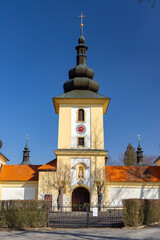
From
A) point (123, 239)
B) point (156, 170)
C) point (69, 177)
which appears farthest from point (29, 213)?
point (156, 170)

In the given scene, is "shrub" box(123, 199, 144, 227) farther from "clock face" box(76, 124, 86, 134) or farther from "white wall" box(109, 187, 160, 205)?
"clock face" box(76, 124, 86, 134)

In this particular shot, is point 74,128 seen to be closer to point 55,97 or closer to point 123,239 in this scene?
point 55,97

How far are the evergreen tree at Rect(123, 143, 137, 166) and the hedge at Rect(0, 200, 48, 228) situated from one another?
48.9 m

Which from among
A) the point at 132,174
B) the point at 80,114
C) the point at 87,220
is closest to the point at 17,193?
the point at 80,114

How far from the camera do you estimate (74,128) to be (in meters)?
28.5

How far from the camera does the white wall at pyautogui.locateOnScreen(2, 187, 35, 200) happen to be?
1144 inches

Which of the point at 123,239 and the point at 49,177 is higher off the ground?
the point at 49,177

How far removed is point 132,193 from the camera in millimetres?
28422

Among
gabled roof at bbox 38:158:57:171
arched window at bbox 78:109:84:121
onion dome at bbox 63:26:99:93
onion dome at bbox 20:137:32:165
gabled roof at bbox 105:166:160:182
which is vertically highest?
onion dome at bbox 63:26:99:93

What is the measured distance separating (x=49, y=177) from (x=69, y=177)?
6.66ft

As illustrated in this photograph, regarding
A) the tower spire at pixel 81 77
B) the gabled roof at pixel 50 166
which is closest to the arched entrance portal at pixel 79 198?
the gabled roof at pixel 50 166

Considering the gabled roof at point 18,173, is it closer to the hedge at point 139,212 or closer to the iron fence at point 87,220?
the iron fence at point 87,220

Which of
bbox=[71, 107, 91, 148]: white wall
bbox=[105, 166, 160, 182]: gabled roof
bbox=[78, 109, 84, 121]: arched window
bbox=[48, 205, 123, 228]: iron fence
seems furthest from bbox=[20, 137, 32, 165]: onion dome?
bbox=[48, 205, 123, 228]: iron fence

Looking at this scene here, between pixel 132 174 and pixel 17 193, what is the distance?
13.0 meters
